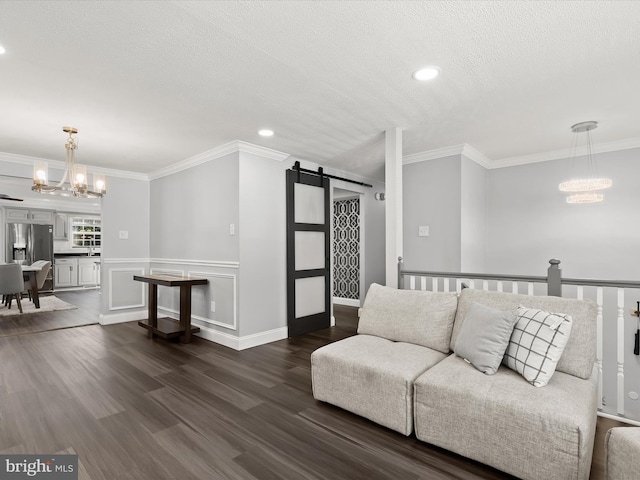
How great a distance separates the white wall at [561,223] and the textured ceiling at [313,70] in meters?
0.68

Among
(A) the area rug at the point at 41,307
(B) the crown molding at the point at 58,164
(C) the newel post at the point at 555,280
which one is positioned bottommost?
(A) the area rug at the point at 41,307

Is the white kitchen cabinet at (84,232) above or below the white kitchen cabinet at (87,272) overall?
above

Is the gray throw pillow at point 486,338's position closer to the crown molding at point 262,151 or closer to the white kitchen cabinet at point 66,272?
the crown molding at point 262,151

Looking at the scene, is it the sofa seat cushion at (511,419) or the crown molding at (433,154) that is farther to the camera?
the crown molding at (433,154)

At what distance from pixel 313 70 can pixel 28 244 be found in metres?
9.33

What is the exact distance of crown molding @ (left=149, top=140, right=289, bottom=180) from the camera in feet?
12.6

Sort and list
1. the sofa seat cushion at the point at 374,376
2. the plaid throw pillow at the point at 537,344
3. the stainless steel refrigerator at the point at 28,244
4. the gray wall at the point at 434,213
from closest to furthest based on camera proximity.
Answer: the plaid throw pillow at the point at 537,344
the sofa seat cushion at the point at 374,376
the gray wall at the point at 434,213
the stainless steel refrigerator at the point at 28,244

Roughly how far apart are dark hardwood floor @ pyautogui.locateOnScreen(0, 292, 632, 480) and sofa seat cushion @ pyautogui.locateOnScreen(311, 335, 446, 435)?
10 cm

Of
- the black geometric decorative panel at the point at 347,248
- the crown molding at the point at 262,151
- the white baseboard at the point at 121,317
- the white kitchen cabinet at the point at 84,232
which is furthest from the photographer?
the white kitchen cabinet at the point at 84,232

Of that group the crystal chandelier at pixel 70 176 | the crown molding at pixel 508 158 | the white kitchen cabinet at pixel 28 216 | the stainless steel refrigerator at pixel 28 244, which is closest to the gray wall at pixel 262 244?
the crystal chandelier at pixel 70 176

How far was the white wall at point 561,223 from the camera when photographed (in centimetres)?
392

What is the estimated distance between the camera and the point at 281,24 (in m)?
1.75

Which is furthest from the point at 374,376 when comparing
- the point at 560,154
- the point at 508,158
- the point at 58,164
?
the point at 58,164

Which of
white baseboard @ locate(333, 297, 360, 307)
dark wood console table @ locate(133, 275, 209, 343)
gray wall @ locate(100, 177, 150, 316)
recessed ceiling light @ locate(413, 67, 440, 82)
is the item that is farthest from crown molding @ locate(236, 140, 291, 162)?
white baseboard @ locate(333, 297, 360, 307)
